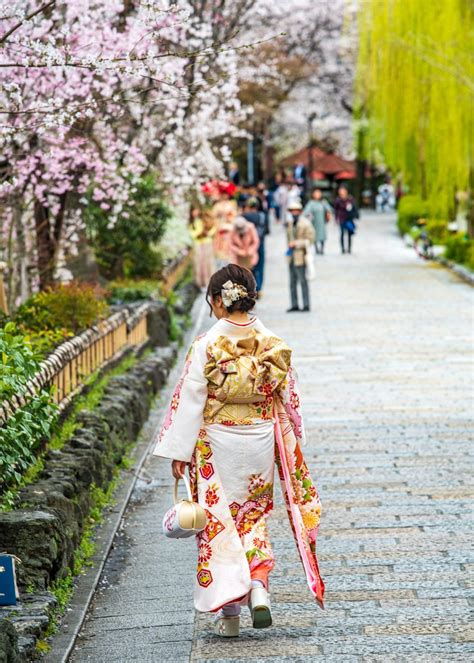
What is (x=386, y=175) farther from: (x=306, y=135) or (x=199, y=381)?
(x=199, y=381)

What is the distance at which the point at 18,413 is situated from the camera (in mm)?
6273

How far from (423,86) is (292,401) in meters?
24.7

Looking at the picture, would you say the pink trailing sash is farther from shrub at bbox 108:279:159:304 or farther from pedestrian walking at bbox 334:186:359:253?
pedestrian walking at bbox 334:186:359:253

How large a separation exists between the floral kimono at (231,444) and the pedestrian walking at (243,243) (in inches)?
532

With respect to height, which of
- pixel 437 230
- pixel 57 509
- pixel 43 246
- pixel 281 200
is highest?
pixel 43 246

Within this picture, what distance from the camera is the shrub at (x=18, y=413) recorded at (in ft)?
19.4

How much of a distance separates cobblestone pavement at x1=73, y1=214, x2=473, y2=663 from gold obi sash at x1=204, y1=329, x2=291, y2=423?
1.06m

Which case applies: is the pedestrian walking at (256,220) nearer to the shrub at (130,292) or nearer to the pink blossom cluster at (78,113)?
the pink blossom cluster at (78,113)

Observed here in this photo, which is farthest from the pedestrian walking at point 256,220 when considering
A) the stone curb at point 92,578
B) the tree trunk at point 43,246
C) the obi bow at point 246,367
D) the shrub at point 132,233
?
the obi bow at point 246,367

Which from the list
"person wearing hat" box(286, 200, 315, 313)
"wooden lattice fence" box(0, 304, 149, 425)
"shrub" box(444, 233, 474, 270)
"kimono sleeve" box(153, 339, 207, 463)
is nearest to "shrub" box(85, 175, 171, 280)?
"person wearing hat" box(286, 200, 315, 313)

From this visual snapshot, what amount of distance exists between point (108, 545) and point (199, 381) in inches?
80.7

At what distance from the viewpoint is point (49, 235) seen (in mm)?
14938

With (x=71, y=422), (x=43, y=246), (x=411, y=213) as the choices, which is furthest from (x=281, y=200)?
(x=71, y=422)

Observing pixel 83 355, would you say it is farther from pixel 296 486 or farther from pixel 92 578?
pixel 296 486
